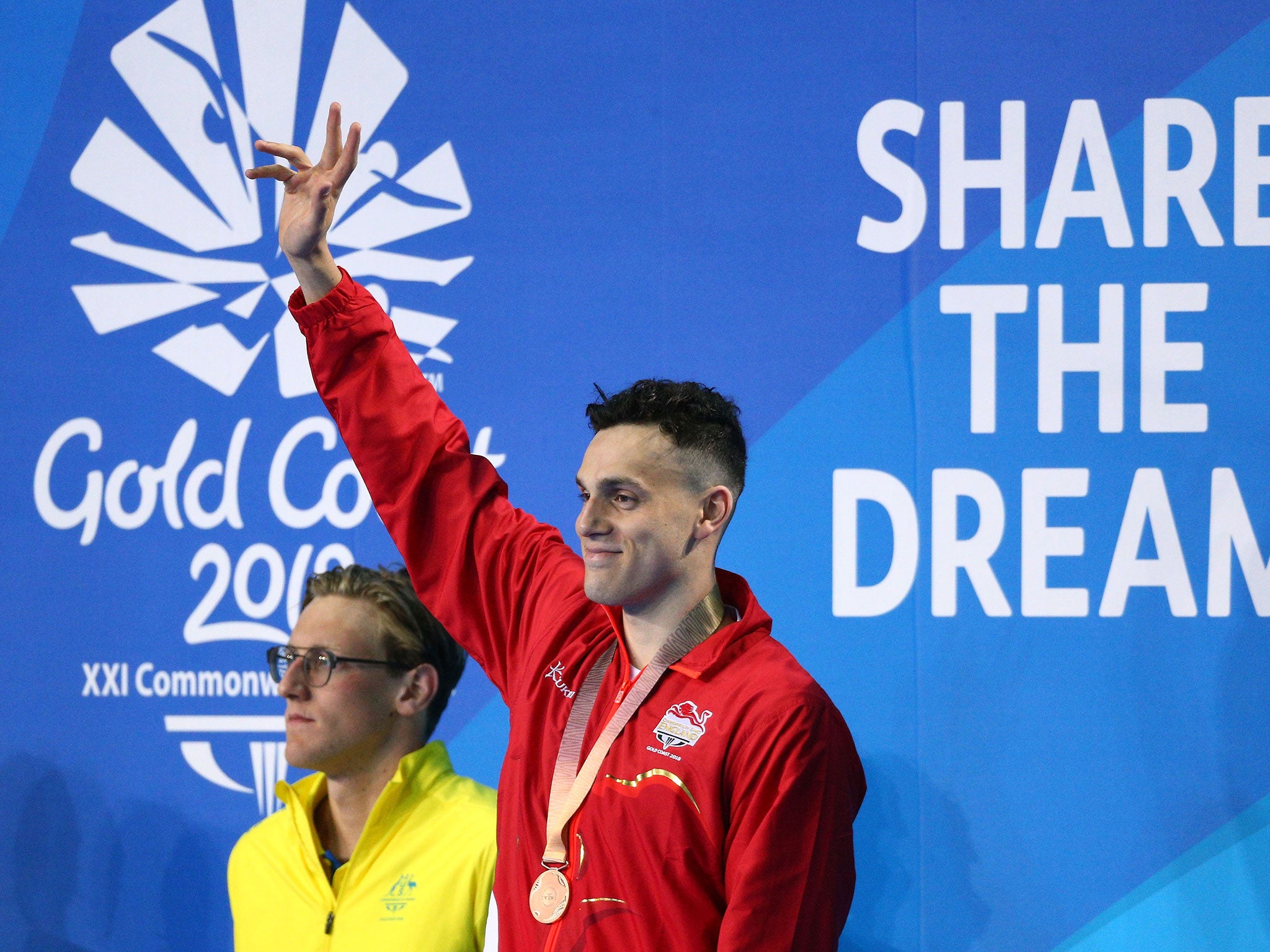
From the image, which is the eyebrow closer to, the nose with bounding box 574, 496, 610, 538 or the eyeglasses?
the nose with bounding box 574, 496, 610, 538

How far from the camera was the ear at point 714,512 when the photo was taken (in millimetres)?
1632

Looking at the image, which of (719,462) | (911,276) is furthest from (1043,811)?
(719,462)

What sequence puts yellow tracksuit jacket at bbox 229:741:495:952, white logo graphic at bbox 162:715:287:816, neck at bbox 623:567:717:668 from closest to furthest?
1. neck at bbox 623:567:717:668
2. yellow tracksuit jacket at bbox 229:741:495:952
3. white logo graphic at bbox 162:715:287:816

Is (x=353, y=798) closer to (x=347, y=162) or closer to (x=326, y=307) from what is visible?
(x=326, y=307)

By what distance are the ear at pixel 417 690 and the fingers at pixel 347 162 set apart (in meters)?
0.96

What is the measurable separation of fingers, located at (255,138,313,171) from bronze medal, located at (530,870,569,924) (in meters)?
1.04

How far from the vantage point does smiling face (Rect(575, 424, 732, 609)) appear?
157 cm

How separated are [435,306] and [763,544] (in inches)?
36.5

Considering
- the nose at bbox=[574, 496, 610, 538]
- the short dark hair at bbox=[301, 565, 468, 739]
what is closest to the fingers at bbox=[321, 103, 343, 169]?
the nose at bbox=[574, 496, 610, 538]

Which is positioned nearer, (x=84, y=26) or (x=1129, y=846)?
(x=1129, y=846)

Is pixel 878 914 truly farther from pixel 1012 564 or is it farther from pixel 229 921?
pixel 229 921

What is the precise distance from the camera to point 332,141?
5.73 feet

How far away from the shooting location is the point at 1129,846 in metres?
2.53

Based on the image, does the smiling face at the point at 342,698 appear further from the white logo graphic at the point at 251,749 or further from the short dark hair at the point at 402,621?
the white logo graphic at the point at 251,749
